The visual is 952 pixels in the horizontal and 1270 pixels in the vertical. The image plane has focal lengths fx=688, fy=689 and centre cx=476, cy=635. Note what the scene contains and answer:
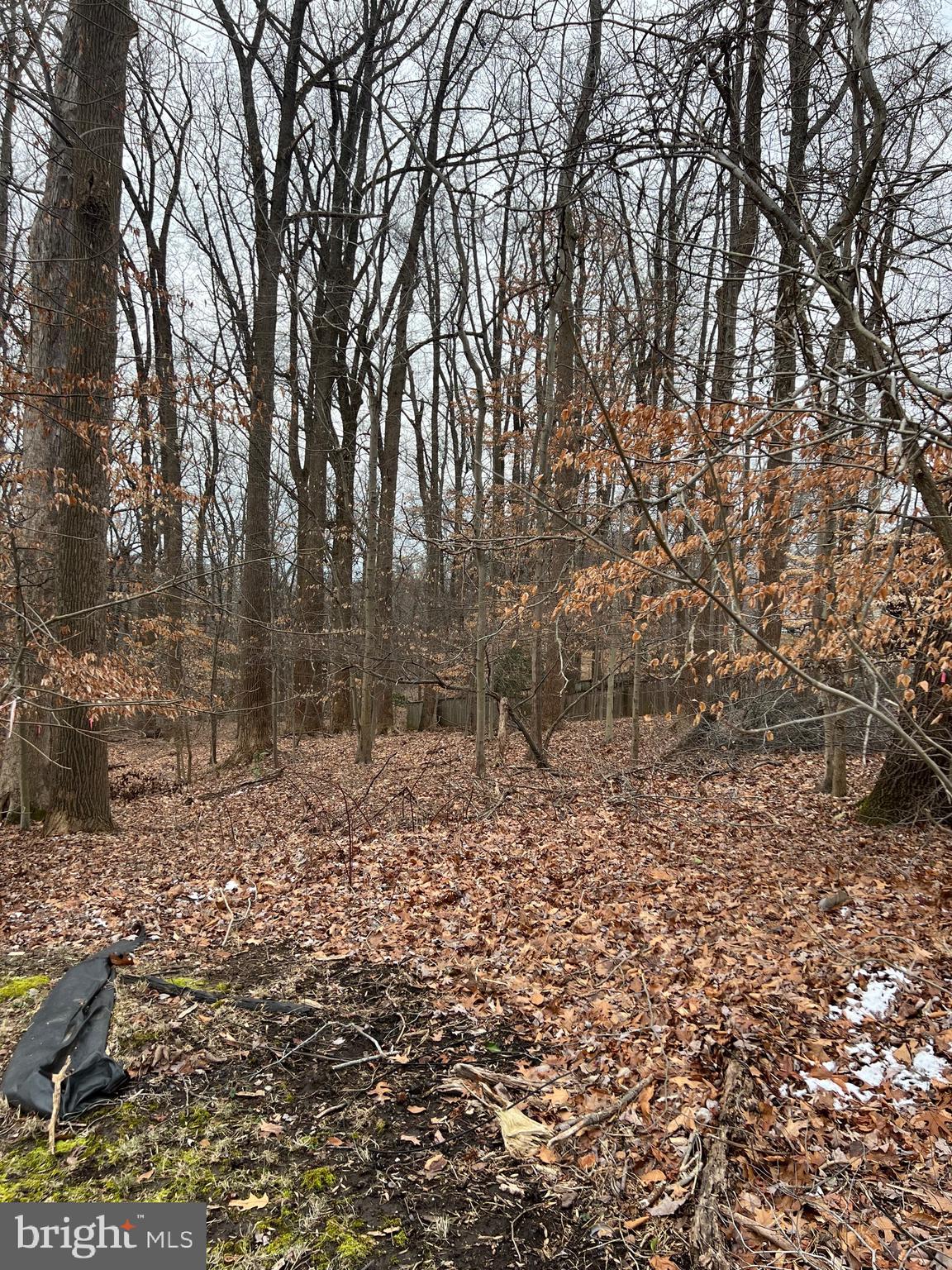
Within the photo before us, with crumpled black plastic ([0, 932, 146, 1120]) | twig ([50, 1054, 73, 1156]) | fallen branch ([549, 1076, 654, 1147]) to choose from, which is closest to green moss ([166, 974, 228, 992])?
crumpled black plastic ([0, 932, 146, 1120])

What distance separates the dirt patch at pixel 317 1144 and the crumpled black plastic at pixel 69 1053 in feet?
0.28

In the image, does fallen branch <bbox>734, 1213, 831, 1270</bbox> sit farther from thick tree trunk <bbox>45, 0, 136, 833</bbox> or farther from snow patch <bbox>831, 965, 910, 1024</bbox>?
thick tree trunk <bbox>45, 0, 136, 833</bbox>

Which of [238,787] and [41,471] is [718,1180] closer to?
[41,471]

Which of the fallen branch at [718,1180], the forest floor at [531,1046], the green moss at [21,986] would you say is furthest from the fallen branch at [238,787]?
the fallen branch at [718,1180]

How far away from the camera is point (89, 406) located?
735cm

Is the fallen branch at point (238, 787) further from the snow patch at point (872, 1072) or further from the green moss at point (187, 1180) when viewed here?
the snow patch at point (872, 1072)

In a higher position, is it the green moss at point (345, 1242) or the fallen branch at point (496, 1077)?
the fallen branch at point (496, 1077)

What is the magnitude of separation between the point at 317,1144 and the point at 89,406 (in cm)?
727

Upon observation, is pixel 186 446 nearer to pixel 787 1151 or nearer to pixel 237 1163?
pixel 237 1163

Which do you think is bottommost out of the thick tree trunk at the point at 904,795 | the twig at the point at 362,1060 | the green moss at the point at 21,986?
the twig at the point at 362,1060

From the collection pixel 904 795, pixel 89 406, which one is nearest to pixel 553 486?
pixel 904 795

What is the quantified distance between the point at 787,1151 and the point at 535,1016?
4.87 ft

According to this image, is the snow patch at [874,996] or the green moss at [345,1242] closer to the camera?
the green moss at [345,1242]

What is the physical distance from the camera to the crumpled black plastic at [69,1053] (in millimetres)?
3041
